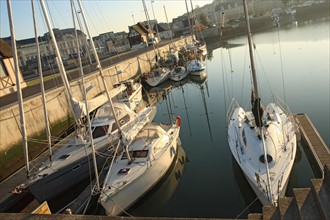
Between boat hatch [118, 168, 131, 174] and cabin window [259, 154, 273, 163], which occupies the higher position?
boat hatch [118, 168, 131, 174]

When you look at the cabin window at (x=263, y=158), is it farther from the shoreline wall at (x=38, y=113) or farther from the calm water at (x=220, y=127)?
the shoreline wall at (x=38, y=113)

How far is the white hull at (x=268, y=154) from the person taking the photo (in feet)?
31.6

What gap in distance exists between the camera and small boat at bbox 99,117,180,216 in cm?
1114

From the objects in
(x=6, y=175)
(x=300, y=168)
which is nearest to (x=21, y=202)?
(x=6, y=175)

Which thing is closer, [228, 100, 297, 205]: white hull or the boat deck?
[228, 100, 297, 205]: white hull

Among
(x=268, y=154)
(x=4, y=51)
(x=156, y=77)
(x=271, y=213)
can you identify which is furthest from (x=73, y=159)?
(x=156, y=77)

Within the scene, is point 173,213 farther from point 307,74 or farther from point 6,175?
point 307,74

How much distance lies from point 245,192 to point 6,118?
631 inches

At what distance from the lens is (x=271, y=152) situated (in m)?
10.9

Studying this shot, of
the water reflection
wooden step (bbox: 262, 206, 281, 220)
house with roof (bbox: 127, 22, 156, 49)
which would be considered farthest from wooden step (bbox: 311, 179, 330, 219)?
house with roof (bbox: 127, 22, 156, 49)

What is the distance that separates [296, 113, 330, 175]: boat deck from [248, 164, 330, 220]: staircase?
5780mm

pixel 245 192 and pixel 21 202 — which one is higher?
pixel 21 202

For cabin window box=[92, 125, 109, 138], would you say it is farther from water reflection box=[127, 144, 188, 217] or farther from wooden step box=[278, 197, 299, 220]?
wooden step box=[278, 197, 299, 220]

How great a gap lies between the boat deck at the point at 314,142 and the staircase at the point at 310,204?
578cm
